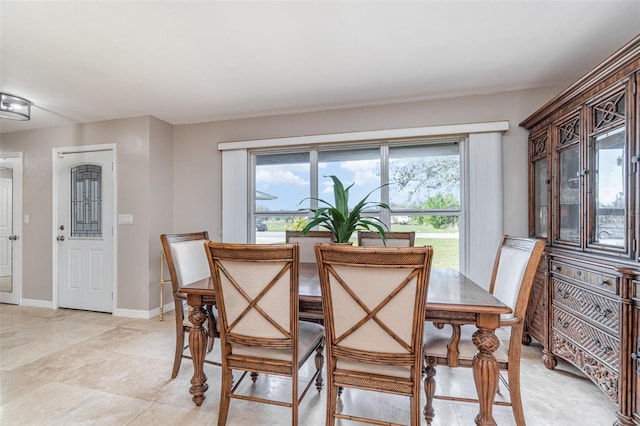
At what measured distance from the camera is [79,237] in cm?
376

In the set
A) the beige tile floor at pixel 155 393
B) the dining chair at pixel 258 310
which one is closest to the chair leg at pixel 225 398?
the dining chair at pixel 258 310

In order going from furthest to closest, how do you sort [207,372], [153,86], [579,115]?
[153,86], [207,372], [579,115]

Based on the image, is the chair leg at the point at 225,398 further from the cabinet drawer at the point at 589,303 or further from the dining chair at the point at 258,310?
the cabinet drawer at the point at 589,303

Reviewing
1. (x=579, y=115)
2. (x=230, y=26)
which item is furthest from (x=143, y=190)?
(x=579, y=115)

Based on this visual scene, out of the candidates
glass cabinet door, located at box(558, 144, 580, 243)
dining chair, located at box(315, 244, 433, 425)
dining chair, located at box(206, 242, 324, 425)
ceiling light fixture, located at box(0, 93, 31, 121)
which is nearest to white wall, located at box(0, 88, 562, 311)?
glass cabinet door, located at box(558, 144, 580, 243)

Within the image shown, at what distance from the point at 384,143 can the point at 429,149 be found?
19.0 inches

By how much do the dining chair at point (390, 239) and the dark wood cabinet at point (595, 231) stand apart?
1058mm

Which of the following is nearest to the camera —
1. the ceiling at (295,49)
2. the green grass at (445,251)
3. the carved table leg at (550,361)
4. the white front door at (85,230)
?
the ceiling at (295,49)

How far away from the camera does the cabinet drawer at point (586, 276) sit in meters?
1.67

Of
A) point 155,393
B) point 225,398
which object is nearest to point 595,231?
point 225,398

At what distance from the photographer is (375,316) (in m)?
1.29

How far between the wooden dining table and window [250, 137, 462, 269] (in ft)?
4.53

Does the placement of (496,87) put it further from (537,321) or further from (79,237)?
(79,237)

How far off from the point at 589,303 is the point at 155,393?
9.43ft
